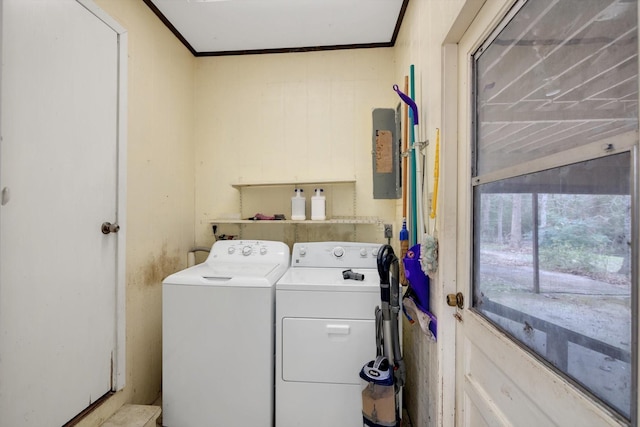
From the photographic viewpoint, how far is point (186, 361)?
1.57m

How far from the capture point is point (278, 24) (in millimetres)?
2088

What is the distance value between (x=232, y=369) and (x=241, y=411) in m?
0.23

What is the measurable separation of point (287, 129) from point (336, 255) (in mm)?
1121

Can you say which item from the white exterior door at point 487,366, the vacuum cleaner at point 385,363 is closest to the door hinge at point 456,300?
the white exterior door at point 487,366

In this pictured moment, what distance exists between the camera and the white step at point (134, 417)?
1.47 meters

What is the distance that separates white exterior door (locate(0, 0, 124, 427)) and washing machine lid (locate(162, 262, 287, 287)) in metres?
0.36

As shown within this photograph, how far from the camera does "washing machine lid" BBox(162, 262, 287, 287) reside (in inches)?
61.2

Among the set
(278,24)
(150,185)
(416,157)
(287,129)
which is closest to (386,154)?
(416,157)

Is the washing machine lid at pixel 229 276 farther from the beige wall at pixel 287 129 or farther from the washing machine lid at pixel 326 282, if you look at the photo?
the beige wall at pixel 287 129

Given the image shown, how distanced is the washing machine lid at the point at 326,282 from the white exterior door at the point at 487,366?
0.47m

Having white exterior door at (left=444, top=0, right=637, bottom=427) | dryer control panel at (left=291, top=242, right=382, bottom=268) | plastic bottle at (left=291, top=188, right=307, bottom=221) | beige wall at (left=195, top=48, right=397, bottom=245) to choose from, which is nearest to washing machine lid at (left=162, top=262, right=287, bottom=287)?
dryer control panel at (left=291, top=242, right=382, bottom=268)

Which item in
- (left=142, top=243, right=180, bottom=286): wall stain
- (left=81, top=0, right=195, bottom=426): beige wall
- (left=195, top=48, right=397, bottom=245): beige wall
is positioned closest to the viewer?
(left=81, top=0, right=195, bottom=426): beige wall

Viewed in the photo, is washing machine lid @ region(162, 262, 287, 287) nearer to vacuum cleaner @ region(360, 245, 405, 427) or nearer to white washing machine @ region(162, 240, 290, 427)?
white washing machine @ region(162, 240, 290, 427)

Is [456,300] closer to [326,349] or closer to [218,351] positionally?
[326,349]
